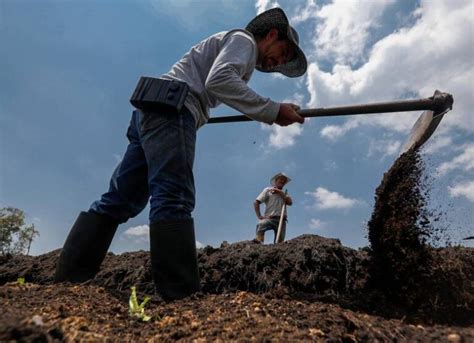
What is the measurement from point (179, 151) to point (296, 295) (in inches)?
43.3

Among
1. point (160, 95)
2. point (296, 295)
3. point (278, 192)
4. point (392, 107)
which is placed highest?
point (278, 192)

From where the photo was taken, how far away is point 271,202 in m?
7.20

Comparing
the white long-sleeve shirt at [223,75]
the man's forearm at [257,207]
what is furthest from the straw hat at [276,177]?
the white long-sleeve shirt at [223,75]

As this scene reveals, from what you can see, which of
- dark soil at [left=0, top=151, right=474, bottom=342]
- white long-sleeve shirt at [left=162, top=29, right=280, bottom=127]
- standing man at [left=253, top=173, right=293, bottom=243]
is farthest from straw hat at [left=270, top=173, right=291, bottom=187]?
white long-sleeve shirt at [left=162, top=29, right=280, bottom=127]

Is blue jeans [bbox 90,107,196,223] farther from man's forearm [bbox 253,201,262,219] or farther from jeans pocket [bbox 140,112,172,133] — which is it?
man's forearm [bbox 253,201,262,219]

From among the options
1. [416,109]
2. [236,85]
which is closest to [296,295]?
[236,85]

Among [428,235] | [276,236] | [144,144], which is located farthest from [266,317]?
[276,236]

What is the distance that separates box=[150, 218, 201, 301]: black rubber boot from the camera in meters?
2.16

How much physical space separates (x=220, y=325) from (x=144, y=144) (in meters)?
1.31

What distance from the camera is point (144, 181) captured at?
9.42 ft

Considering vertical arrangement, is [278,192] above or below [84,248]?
above

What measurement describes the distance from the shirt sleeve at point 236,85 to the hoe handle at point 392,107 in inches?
18.5

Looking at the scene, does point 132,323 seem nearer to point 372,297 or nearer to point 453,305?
point 372,297

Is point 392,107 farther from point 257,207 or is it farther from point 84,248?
point 257,207
